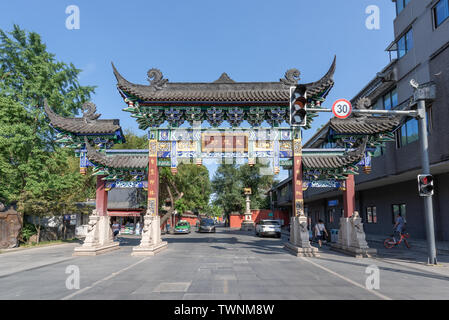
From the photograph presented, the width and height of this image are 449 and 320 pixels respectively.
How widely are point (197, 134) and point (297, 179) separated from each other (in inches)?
219

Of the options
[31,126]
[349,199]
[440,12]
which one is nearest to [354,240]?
[349,199]

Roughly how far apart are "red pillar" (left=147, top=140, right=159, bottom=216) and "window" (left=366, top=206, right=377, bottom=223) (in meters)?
18.9

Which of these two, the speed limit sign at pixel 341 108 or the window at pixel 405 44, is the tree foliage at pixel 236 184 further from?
the speed limit sign at pixel 341 108

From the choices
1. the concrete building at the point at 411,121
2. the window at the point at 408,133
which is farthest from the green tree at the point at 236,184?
the window at the point at 408,133

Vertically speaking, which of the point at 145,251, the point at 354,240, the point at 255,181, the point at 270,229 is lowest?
the point at 270,229

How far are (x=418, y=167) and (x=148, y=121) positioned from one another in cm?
1483

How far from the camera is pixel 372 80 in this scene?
21.7 metres

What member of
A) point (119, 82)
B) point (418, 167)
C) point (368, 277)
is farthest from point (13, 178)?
point (418, 167)

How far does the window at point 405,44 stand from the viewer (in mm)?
18500

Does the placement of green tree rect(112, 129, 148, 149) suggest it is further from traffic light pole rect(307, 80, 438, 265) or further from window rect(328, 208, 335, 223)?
traffic light pole rect(307, 80, 438, 265)

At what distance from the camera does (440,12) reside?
15547 millimetres

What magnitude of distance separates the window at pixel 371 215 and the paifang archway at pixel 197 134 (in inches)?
483

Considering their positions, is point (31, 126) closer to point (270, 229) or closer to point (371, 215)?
point (270, 229)

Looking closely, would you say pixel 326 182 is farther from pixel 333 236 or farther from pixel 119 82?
pixel 119 82
